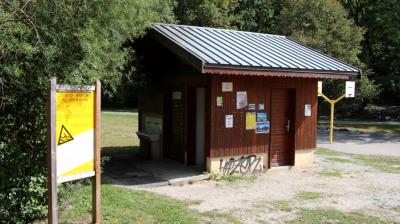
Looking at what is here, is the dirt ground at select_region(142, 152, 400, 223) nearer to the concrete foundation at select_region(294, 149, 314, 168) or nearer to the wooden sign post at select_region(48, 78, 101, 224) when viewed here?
the concrete foundation at select_region(294, 149, 314, 168)

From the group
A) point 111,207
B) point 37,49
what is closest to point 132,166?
point 111,207

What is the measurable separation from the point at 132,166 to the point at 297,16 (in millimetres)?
17733

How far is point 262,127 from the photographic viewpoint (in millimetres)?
11047

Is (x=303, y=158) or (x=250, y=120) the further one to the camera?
(x=303, y=158)

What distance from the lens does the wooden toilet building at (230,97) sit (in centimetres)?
1011

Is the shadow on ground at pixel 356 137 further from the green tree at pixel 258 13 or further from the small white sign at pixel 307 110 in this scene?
the green tree at pixel 258 13

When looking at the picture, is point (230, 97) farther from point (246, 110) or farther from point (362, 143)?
point (362, 143)

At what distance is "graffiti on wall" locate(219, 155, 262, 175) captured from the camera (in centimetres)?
1037

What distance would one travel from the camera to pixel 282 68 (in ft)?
33.6

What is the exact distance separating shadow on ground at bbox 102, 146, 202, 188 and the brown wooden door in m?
2.16

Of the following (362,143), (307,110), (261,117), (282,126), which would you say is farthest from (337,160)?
(362,143)

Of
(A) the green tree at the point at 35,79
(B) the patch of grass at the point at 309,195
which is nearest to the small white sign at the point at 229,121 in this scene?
(B) the patch of grass at the point at 309,195

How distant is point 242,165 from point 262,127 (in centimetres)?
112

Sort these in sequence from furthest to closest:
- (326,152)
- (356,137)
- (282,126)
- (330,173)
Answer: (356,137) → (326,152) → (282,126) → (330,173)
